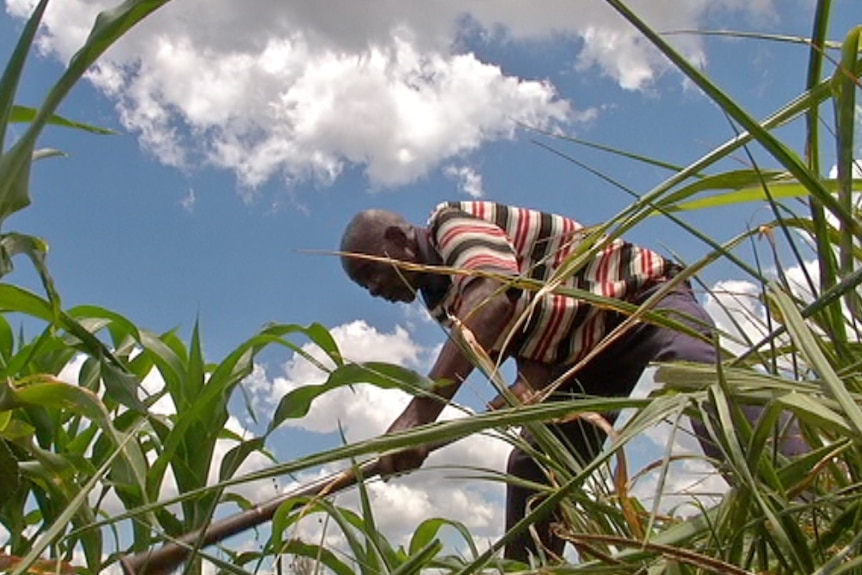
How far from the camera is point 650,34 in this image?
348 mm

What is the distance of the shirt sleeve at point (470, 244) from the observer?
239 cm

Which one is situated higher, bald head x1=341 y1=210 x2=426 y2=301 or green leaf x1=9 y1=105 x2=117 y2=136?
bald head x1=341 y1=210 x2=426 y2=301

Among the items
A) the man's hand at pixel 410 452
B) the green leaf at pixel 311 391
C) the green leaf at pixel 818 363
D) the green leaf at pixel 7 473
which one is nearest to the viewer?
the green leaf at pixel 818 363

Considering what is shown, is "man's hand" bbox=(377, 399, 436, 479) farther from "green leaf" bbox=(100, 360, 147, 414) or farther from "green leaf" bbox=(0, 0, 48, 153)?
"green leaf" bbox=(0, 0, 48, 153)

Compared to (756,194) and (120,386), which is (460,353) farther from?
(756,194)

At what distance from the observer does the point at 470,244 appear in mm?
2471

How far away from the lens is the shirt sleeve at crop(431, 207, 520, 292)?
2387 mm

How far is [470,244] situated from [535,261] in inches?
9.7

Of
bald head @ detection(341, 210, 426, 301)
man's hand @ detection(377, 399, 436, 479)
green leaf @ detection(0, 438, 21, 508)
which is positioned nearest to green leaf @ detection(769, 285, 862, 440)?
green leaf @ detection(0, 438, 21, 508)

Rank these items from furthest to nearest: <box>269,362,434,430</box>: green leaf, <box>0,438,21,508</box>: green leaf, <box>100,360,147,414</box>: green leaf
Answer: <box>269,362,434,430</box>: green leaf
<box>100,360,147,414</box>: green leaf
<box>0,438,21,508</box>: green leaf

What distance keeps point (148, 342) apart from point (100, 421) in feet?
1.02

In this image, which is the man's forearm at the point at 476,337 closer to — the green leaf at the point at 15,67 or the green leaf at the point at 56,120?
the green leaf at the point at 56,120

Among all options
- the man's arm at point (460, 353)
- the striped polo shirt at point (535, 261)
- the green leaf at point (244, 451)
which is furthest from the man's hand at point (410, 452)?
the green leaf at point (244, 451)

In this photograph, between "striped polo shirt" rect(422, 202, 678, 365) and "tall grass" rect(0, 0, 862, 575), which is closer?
"tall grass" rect(0, 0, 862, 575)
